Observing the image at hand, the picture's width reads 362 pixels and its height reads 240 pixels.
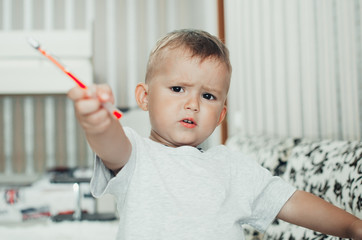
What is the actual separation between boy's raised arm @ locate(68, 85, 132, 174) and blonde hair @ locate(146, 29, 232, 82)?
0.77 feet

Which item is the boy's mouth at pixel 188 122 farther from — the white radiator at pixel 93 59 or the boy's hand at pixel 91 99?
the white radiator at pixel 93 59

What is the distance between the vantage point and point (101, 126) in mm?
562

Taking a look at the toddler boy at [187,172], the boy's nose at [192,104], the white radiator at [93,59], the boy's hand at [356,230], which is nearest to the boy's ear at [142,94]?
the toddler boy at [187,172]

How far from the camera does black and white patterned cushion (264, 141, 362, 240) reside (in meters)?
1.01

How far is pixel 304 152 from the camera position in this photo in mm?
1364

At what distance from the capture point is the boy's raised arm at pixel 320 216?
0.73m

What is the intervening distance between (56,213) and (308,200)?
2.00 meters

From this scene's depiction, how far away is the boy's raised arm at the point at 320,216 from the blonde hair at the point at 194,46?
11.9 inches

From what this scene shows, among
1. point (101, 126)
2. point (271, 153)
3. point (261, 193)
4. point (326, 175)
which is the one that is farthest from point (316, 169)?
point (101, 126)

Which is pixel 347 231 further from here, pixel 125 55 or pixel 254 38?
pixel 125 55

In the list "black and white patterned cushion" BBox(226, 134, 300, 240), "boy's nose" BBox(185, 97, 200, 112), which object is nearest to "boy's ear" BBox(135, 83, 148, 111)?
"boy's nose" BBox(185, 97, 200, 112)

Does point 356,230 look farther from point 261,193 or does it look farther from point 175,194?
point 175,194

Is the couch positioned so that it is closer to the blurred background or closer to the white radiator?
the blurred background

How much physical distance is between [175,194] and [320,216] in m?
0.28
